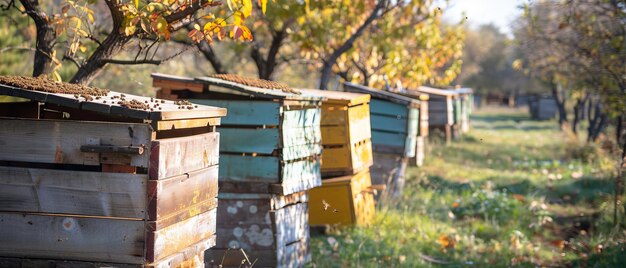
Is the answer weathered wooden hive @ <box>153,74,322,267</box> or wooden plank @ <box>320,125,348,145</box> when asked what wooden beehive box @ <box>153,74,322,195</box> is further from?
wooden plank @ <box>320,125,348,145</box>

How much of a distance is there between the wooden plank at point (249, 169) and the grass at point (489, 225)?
1099 millimetres

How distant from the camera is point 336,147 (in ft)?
25.3

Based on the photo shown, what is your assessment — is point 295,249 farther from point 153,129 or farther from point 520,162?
point 520,162

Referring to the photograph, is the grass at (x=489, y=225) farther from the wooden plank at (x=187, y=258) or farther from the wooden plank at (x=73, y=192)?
the wooden plank at (x=73, y=192)

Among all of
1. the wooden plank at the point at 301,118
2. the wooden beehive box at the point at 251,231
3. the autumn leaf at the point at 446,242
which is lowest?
the autumn leaf at the point at 446,242

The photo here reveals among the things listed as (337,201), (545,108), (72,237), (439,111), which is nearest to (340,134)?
(337,201)

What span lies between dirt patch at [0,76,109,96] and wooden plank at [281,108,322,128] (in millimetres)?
1986

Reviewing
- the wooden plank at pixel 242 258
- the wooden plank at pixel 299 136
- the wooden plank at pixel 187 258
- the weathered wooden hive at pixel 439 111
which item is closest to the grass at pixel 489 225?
the wooden plank at pixel 242 258

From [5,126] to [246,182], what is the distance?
241 centimetres

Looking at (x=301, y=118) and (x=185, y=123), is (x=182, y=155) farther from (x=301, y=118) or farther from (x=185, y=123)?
(x=301, y=118)

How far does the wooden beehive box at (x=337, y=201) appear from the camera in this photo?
7.81 metres

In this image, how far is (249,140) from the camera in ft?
19.7

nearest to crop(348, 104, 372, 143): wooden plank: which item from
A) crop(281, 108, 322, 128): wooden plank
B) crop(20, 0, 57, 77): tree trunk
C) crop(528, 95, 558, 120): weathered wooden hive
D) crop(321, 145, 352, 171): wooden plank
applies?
crop(321, 145, 352, 171): wooden plank

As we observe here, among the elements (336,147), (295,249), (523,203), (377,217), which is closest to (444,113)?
(523,203)
